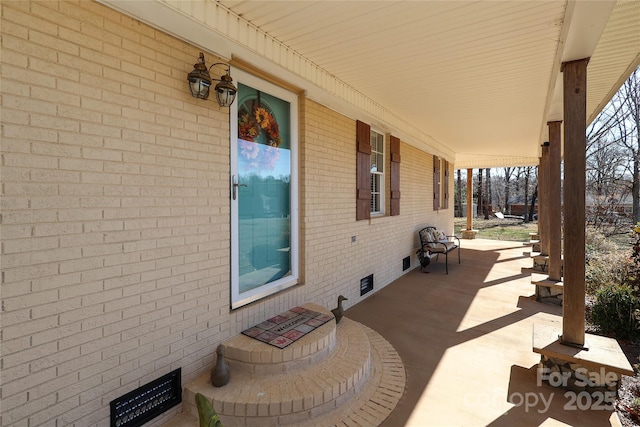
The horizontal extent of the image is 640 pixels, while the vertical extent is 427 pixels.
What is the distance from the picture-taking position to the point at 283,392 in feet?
7.22

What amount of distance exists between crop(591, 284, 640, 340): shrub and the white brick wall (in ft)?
13.6

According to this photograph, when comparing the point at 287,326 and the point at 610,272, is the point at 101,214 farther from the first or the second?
the point at 610,272

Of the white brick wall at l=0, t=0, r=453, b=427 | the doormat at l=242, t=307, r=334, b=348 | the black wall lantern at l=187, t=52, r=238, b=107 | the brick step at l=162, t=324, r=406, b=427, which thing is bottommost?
the brick step at l=162, t=324, r=406, b=427

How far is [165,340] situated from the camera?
2.19 m

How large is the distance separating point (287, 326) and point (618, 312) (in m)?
3.80

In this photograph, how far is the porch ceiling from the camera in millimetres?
2322

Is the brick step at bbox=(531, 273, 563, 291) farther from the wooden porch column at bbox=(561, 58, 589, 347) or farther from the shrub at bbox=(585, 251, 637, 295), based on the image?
the wooden porch column at bbox=(561, 58, 589, 347)

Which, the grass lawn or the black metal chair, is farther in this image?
the grass lawn

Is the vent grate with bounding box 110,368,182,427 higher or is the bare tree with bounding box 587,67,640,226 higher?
the bare tree with bounding box 587,67,640,226

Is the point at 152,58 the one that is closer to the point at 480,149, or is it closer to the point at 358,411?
the point at 358,411

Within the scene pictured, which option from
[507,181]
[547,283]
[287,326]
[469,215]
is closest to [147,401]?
[287,326]

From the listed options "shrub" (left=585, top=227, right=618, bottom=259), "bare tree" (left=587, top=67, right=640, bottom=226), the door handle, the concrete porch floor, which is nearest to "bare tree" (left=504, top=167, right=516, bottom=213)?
"bare tree" (left=587, top=67, right=640, bottom=226)

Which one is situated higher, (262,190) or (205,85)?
(205,85)

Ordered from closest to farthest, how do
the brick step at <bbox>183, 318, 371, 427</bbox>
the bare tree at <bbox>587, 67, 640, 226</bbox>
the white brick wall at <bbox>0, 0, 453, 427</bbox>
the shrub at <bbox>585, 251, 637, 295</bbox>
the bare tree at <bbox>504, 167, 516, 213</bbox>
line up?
the white brick wall at <bbox>0, 0, 453, 427</bbox> → the brick step at <bbox>183, 318, 371, 427</bbox> → the shrub at <bbox>585, 251, 637, 295</bbox> → the bare tree at <bbox>587, 67, 640, 226</bbox> → the bare tree at <bbox>504, 167, 516, 213</bbox>
